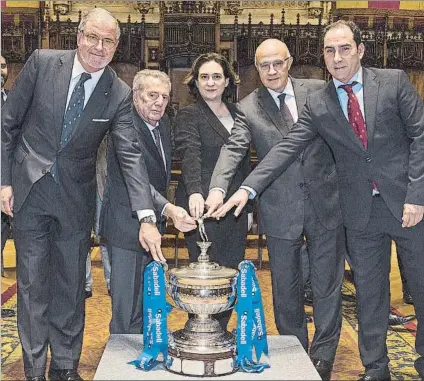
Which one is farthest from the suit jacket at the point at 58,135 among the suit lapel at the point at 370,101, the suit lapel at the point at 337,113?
the suit lapel at the point at 370,101

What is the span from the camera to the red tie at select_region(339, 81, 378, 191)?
304 cm

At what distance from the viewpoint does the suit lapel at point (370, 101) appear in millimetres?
3006

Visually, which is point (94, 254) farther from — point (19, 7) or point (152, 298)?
point (152, 298)

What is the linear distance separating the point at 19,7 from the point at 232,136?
695 cm

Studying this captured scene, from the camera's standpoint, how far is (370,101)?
3.02m

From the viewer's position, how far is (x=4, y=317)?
450 cm

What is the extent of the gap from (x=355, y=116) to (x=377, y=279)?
2.35 ft

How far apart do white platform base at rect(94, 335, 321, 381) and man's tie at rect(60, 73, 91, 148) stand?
0.87 m

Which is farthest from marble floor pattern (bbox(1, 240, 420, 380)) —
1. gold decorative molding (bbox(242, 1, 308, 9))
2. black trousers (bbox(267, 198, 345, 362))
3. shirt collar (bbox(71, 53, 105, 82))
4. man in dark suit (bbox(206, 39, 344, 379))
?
gold decorative molding (bbox(242, 1, 308, 9))

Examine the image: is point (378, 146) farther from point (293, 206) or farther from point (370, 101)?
point (293, 206)

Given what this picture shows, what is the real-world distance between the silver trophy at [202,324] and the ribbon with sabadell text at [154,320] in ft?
0.13

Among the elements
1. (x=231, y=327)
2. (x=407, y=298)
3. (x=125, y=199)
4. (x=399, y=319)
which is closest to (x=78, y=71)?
(x=125, y=199)

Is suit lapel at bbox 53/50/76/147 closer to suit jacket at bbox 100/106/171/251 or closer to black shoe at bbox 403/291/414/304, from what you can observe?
suit jacket at bbox 100/106/171/251

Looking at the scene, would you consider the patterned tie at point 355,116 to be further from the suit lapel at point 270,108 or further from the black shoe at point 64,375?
the black shoe at point 64,375
